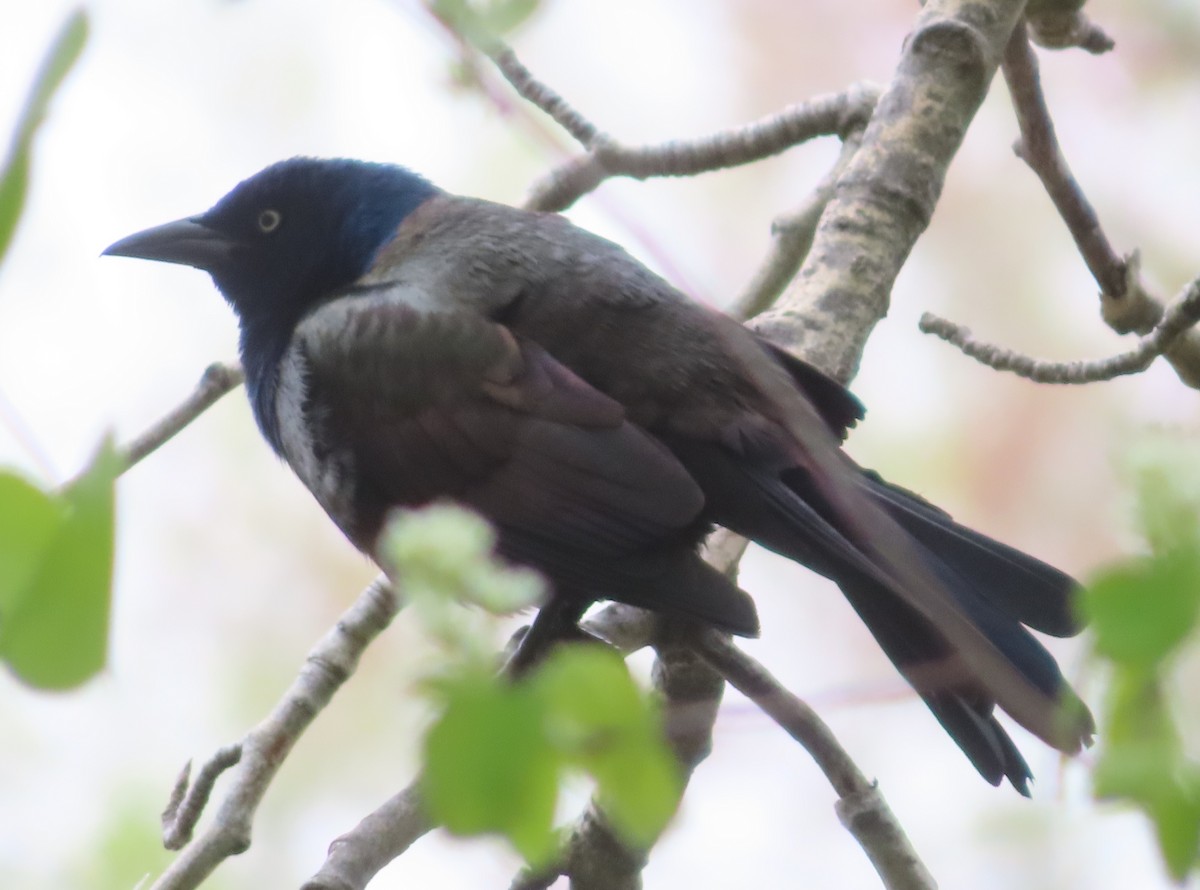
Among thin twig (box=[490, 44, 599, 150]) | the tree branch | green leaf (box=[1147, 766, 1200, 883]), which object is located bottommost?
Result: green leaf (box=[1147, 766, 1200, 883])

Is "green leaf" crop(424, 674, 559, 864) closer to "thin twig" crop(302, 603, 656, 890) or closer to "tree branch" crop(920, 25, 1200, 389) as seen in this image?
"thin twig" crop(302, 603, 656, 890)

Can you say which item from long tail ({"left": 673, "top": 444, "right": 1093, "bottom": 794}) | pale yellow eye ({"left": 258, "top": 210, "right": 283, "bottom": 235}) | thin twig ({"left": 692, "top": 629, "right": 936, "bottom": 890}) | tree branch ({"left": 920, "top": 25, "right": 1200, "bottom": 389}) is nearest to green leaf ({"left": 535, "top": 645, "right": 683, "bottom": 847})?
thin twig ({"left": 692, "top": 629, "right": 936, "bottom": 890})

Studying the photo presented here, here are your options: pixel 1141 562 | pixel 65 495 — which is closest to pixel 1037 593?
pixel 1141 562

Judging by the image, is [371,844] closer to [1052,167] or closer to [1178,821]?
[1178,821]

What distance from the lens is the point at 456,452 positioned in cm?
287

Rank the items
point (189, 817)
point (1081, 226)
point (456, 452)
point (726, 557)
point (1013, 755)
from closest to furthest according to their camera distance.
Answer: point (1013, 755) < point (189, 817) < point (456, 452) < point (726, 557) < point (1081, 226)

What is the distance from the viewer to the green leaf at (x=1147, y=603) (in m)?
0.63

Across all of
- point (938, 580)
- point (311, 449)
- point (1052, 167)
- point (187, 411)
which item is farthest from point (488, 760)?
point (1052, 167)

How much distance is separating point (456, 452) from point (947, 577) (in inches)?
39.8

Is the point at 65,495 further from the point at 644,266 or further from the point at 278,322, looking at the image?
the point at 278,322

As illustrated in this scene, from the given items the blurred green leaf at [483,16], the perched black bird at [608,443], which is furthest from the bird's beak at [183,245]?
the blurred green leaf at [483,16]

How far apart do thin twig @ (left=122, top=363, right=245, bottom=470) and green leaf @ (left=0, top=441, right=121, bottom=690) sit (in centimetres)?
Answer: 236

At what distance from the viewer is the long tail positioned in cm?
236

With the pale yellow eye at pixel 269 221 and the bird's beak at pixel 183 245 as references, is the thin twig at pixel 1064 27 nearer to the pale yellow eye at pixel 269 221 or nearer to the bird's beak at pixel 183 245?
the pale yellow eye at pixel 269 221
